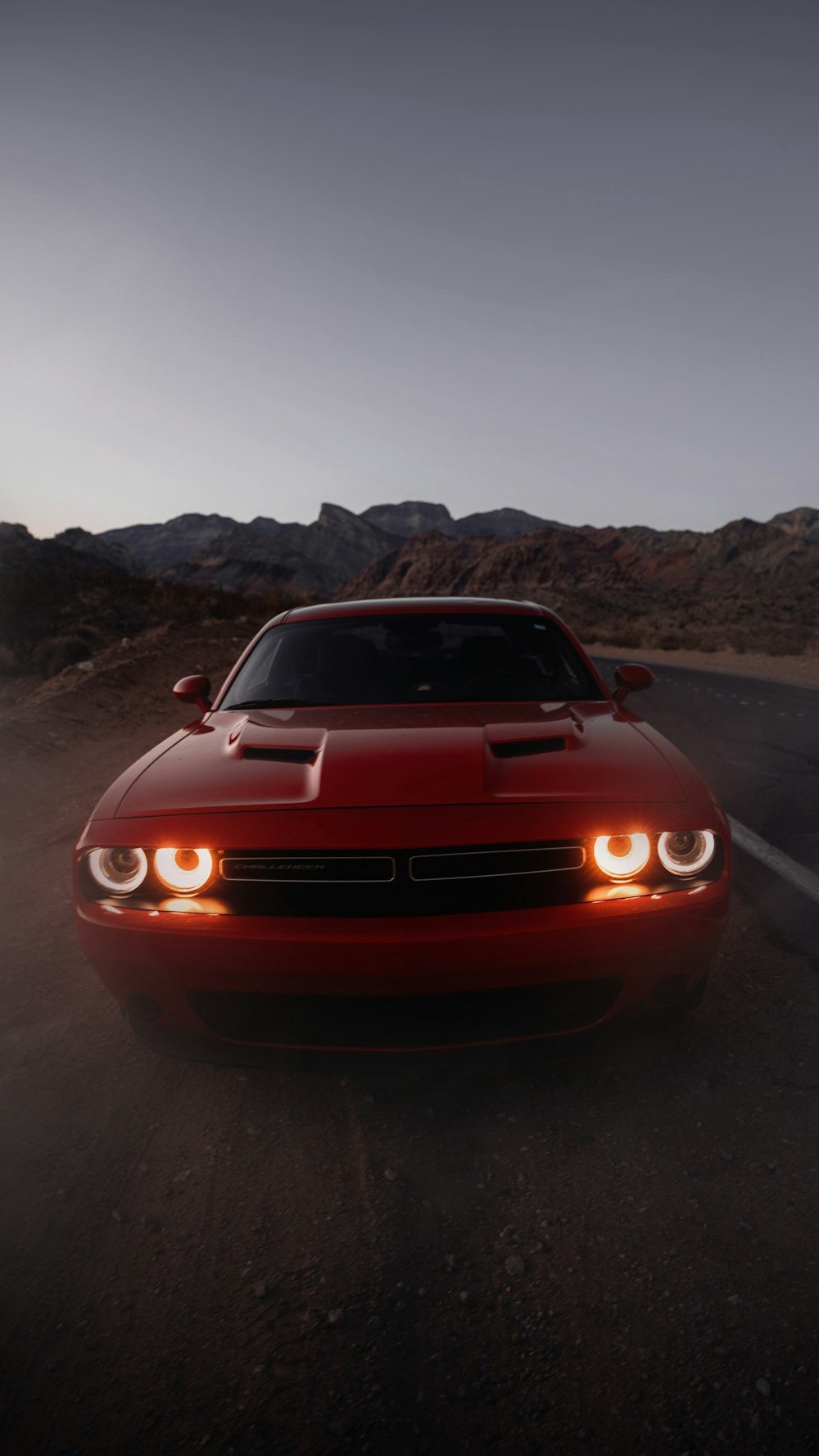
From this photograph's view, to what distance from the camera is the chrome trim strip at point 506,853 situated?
2.07 meters

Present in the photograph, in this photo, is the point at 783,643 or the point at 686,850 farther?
the point at 783,643

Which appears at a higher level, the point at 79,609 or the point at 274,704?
the point at 274,704

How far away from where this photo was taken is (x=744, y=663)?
2073 centimetres

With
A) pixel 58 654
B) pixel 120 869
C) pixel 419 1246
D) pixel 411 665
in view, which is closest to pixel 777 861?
pixel 411 665

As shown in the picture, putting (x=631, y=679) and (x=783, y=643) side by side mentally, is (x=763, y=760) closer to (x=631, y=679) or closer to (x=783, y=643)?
(x=631, y=679)

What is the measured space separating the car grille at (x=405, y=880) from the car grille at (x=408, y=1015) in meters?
0.22

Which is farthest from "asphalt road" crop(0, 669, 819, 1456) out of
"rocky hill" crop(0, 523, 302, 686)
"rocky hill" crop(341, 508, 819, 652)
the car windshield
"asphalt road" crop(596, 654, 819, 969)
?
"rocky hill" crop(341, 508, 819, 652)

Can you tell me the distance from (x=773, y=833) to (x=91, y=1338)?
14.4 feet

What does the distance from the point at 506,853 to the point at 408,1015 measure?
0.47 m

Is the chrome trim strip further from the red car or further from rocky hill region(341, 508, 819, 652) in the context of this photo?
rocky hill region(341, 508, 819, 652)

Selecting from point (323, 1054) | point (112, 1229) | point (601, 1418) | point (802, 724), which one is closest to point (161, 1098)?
point (112, 1229)

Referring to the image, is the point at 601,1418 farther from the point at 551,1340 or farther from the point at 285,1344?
the point at 285,1344

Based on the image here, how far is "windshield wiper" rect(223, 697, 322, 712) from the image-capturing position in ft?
10.7

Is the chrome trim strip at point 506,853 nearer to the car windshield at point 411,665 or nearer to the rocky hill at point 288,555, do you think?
the car windshield at point 411,665
